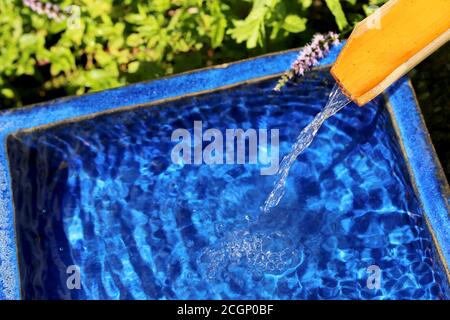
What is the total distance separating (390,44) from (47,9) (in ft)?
5.00

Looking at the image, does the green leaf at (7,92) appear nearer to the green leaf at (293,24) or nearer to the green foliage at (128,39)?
the green foliage at (128,39)

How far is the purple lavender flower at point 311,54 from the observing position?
3.24m

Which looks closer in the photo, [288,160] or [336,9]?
[336,9]

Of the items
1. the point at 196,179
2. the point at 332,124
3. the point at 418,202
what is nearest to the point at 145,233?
the point at 196,179

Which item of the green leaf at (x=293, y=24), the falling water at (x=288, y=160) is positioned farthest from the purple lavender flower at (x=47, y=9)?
the falling water at (x=288, y=160)

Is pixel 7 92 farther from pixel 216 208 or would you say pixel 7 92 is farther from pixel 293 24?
pixel 293 24

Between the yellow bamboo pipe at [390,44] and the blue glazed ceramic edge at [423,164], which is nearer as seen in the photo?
the yellow bamboo pipe at [390,44]

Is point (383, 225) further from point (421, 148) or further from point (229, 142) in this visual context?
point (229, 142)

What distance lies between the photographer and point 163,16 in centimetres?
369

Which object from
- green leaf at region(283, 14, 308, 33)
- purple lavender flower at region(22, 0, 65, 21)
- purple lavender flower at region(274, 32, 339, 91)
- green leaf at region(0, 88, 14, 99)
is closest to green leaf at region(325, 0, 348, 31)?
purple lavender flower at region(274, 32, 339, 91)

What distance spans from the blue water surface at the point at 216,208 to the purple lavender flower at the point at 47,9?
1.65 feet

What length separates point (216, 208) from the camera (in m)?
3.46

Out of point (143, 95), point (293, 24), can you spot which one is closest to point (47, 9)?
point (143, 95)

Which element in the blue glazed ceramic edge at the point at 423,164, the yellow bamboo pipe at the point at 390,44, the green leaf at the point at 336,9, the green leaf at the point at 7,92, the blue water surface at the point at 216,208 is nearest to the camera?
the yellow bamboo pipe at the point at 390,44
